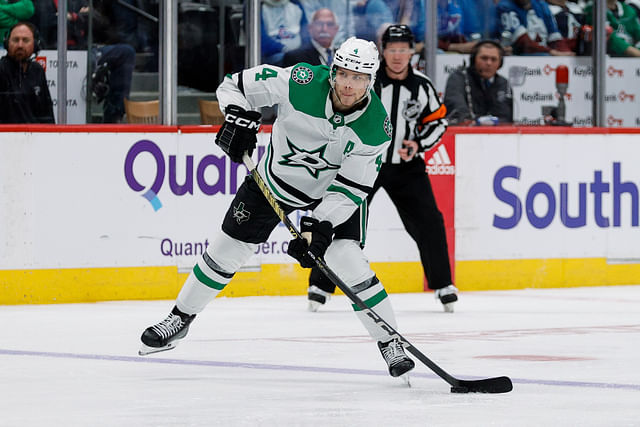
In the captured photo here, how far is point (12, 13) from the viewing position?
750 centimetres

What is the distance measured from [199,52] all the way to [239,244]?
3.42 meters

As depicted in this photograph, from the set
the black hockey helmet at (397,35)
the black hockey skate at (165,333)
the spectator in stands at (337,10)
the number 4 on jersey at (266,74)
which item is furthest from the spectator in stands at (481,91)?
the black hockey skate at (165,333)

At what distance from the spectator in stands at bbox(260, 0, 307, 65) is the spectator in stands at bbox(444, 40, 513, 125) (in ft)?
3.33

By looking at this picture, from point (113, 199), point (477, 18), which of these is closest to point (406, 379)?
point (113, 199)

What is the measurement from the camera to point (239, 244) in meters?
4.84

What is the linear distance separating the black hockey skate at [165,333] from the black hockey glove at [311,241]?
619mm

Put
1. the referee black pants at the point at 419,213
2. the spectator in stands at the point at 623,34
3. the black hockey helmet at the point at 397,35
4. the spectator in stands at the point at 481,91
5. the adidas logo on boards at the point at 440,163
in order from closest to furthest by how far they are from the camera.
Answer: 1. the black hockey helmet at the point at 397,35
2. the referee black pants at the point at 419,213
3. the adidas logo on boards at the point at 440,163
4. the spectator in stands at the point at 481,91
5. the spectator in stands at the point at 623,34

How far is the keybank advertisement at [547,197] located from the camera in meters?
8.34

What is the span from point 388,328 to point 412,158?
261cm

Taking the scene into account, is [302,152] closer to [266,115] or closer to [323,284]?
[323,284]

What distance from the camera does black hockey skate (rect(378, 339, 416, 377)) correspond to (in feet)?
14.3

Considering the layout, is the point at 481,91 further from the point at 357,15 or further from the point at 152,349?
the point at 152,349

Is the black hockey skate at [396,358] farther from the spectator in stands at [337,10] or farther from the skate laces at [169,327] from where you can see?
the spectator in stands at [337,10]

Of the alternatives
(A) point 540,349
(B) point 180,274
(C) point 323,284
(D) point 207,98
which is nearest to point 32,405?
(A) point 540,349
